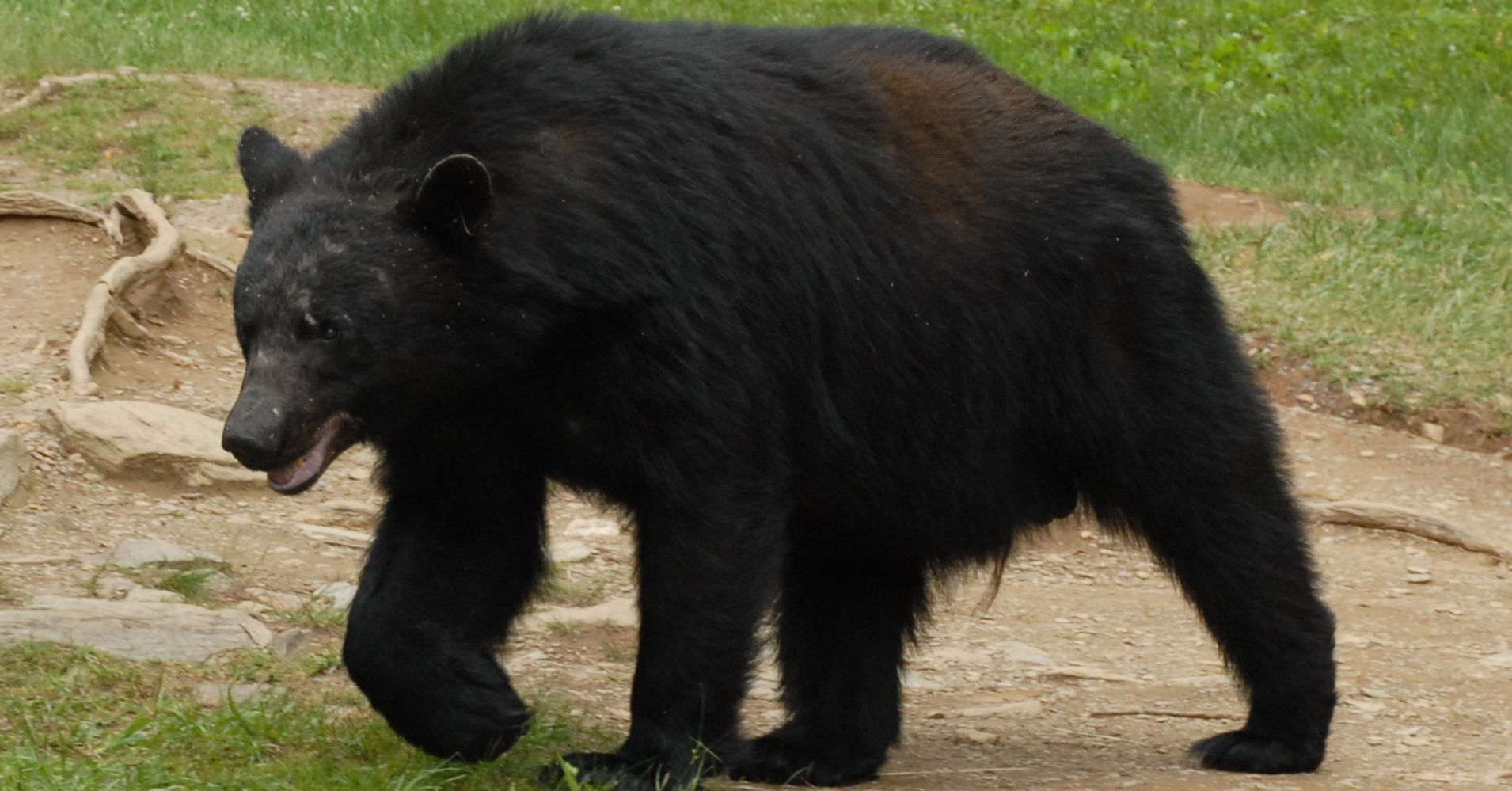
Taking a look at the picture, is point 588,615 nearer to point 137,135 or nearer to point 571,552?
point 571,552

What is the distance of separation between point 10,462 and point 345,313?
2787 mm

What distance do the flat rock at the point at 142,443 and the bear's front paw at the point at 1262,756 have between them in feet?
11.4

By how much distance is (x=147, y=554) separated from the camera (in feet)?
19.1

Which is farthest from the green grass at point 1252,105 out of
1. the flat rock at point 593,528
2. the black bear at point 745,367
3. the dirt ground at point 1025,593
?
the black bear at point 745,367

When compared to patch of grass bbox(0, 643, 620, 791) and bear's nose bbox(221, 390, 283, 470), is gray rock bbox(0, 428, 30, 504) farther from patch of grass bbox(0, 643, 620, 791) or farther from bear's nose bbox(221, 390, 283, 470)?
bear's nose bbox(221, 390, 283, 470)

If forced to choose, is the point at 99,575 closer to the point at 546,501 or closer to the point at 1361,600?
the point at 546,501

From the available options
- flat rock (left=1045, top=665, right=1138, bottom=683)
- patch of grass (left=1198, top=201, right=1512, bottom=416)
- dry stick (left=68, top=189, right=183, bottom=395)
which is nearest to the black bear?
flat rock (left=1045, top=665, right=1138, bottom=683)

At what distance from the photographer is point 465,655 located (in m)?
4.31

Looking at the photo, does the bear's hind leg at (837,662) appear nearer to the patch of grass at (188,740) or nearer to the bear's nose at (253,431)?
the patch of grass at (188,740)

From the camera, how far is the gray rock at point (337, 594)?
19.1 feet

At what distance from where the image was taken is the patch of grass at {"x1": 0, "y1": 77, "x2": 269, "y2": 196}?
10344 mm

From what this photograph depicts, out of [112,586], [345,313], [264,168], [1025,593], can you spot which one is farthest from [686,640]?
[1025,593]

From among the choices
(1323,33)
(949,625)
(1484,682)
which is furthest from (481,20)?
(1484,682)

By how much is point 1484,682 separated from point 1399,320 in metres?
3.37
